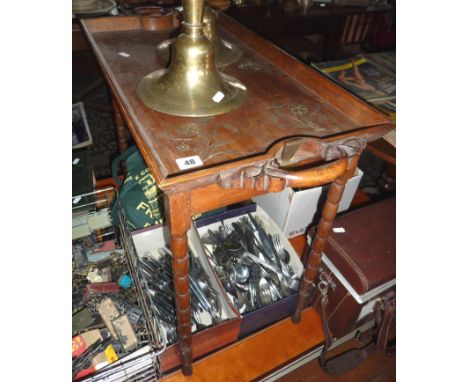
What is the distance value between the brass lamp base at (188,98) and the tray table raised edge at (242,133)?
0.04ft

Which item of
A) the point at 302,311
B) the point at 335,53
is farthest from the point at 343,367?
the point at 335,53

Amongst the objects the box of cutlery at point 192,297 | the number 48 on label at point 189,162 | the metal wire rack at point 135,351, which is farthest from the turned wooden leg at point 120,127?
the number 48 on label at point 189,162

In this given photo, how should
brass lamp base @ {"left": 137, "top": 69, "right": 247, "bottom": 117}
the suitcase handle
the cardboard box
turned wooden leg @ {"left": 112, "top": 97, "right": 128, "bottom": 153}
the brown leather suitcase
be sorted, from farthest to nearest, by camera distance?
turned wooden leg @ {"left": 112, "top": 97, "right": 128, "bottom": 153} → the cardboard box → the brown leather suitcase → brass lamp base @ {"left": 137, "top": 69, "right": 247, "bottom": 117} → the suitcase handle

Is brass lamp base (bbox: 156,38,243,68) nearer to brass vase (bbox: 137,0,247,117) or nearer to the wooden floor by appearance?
brass vase (bbox: 137,0,247,117)

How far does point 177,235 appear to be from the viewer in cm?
52

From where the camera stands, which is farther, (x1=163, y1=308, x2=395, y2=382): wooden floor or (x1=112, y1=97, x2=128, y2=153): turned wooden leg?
(x1=112, y1=97, x2=128, y2=153): turned wooden leg

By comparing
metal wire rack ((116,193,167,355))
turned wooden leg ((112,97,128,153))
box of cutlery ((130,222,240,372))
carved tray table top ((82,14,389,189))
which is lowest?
box of cutlery ((130,222,240,372))

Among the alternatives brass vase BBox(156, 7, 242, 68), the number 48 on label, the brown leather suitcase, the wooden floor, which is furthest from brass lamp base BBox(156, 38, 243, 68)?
the wooden floor

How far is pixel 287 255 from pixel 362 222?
225mm

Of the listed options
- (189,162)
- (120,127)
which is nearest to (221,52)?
(189,162)

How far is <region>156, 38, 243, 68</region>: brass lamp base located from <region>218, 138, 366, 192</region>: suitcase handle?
0.35 meters

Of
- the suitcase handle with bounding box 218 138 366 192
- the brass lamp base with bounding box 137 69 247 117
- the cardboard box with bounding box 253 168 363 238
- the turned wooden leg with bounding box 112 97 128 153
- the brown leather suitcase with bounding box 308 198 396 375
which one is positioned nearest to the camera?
the suitcase handle with bounding box 218 138 366 192

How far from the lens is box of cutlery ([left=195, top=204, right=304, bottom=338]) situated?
2.91 feet

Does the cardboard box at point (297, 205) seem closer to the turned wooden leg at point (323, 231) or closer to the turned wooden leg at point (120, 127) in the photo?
the turned wooden leg at point (323, 231)
